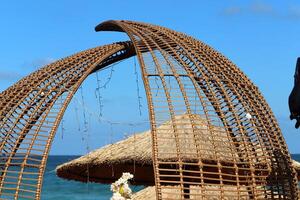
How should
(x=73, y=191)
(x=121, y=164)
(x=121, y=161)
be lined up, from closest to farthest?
(x=121, y=161) → (x=121, y=164) → (x=73, y=191)

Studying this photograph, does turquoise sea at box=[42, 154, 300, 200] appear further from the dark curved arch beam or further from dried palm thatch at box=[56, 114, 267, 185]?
the dark curved arch beam

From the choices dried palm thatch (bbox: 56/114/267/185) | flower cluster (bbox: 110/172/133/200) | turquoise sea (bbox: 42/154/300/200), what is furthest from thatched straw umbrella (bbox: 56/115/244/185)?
turquoise sea (bbox: 42/154/300/200)

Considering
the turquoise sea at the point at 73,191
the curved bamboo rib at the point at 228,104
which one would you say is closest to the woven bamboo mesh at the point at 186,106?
the curved bamboo rib at the point at 228,104

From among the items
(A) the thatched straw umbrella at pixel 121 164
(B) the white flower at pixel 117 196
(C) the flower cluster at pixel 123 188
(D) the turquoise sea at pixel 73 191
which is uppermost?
(D) the turquoise sea at pixel 73 191

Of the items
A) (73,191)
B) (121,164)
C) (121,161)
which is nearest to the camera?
(121,161)

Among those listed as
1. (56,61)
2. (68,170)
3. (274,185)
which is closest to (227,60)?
(274,185)

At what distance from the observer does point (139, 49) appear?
8188 millimetres

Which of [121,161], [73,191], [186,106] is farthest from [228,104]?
[73,191]

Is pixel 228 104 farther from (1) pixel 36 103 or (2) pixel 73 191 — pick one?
(2) pixel 73 191

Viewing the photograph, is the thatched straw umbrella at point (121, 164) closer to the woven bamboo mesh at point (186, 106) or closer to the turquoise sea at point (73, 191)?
the woven bamboo mesh at point (186, 106)

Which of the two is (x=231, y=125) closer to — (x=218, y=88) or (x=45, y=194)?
(x=218, y=88)

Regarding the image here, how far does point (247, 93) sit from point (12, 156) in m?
3.10

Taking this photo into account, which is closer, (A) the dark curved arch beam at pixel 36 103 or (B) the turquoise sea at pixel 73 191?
(A) the dark curved arch beam at pixel 36 103

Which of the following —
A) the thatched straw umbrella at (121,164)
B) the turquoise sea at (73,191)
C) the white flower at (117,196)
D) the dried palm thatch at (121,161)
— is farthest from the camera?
the turquoise sea at (73,191)
